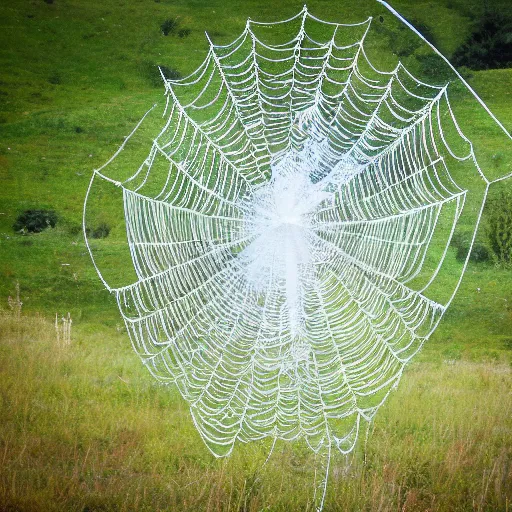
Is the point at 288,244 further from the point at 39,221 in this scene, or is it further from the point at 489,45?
the point at 489,45

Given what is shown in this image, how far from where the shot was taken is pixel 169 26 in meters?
4.45

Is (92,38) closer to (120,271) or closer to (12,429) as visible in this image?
(120,271)

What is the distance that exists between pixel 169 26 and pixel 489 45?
1811 millimetres

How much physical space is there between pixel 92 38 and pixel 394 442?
2.74m

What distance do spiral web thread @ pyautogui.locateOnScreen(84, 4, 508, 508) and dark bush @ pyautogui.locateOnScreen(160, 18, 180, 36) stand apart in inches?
13.2

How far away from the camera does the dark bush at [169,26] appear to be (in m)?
4.44

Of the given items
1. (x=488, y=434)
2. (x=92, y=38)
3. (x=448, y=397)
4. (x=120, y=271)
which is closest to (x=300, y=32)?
(x=92, y=38)

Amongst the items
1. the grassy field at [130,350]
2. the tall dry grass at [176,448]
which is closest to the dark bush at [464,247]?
the grassy field at [130,350]

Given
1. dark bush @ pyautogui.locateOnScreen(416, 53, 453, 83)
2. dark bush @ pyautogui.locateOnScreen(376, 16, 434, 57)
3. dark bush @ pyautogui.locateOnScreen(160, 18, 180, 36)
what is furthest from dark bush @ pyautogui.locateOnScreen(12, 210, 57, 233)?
dark bush @ pyautogui.locateOnScreen(416, 53, 453, 83)

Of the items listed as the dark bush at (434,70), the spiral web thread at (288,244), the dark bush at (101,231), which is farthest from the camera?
the dark bush at (434,70)

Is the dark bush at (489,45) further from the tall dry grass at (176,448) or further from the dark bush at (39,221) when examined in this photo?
the dark bush at (39,221)

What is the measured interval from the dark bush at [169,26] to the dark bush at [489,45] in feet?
5.13

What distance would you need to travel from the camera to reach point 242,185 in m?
4.11

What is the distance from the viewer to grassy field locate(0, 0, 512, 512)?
411cm
